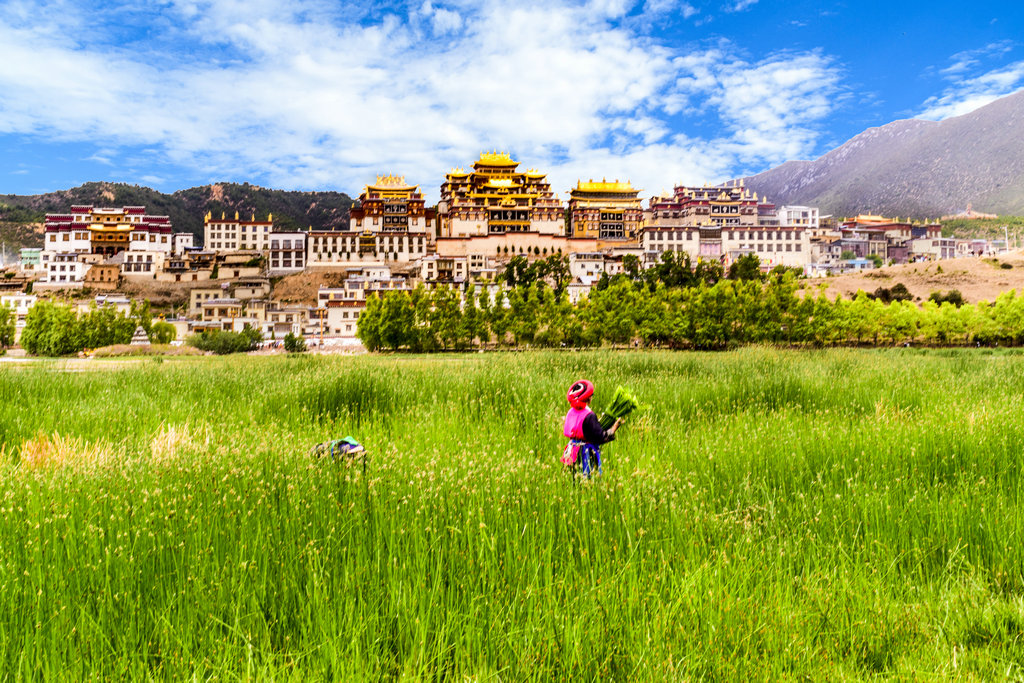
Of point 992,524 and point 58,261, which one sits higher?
point 58,261

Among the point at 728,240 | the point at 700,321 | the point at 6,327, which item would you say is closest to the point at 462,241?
the point at 728,240

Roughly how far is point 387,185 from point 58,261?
160 ft

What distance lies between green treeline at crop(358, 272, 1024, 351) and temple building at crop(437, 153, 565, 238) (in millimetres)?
40252

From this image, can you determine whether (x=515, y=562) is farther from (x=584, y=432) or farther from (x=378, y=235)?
(x=378, y=235)

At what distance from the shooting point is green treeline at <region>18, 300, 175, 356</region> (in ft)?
133

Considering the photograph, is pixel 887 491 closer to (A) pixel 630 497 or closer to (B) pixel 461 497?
(A) pixel 630 497

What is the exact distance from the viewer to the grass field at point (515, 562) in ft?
7.29

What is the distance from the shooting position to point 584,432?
13.4 ft

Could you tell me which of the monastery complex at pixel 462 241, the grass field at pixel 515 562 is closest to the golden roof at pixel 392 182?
the monastery complex at pixel 462 241

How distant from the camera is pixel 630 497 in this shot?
3371 mm

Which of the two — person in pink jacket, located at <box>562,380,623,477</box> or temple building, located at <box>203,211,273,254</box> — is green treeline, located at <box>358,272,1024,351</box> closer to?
person in pink jacket, located at <box>562,380,623,477</box>

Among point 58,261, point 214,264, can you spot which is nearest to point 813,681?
point 214,264

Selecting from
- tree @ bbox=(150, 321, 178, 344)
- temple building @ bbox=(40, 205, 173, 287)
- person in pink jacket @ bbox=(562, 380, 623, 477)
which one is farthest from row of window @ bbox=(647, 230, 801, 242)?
person in pink jacket @ bbox=(562, 380, 623, 477)

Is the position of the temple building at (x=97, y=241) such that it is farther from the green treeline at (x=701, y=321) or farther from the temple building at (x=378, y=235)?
the green treeline at (x=701, y=321)
